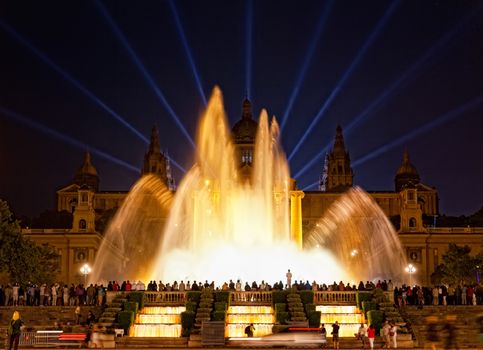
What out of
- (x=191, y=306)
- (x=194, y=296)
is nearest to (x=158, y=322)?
(x=191, y=306)

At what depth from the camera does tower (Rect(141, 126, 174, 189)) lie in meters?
189

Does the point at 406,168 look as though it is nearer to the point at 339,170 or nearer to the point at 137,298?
the point at 339,170

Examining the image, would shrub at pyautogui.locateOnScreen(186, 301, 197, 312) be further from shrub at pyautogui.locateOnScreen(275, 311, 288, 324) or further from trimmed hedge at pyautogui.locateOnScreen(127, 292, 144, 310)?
shrub at pyautogui.locateOnScreen(275, 311, 288, 324)

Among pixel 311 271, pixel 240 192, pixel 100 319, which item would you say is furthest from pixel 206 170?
pixel 100 319

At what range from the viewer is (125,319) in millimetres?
45312

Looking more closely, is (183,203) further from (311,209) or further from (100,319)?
(311,209)

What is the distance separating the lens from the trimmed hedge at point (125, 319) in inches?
1775

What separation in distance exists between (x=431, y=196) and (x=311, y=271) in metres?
121

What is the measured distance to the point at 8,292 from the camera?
178 feet

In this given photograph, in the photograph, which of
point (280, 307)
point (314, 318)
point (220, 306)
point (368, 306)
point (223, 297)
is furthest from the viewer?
point (223, 297)

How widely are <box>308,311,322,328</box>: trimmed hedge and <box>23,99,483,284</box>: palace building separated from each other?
178 feet

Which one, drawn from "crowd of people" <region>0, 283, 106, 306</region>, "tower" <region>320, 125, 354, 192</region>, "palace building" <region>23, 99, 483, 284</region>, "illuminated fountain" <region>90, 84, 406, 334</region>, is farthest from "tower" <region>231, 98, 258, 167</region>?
"crowd of people" <region>0, 283, 106, 306</region>

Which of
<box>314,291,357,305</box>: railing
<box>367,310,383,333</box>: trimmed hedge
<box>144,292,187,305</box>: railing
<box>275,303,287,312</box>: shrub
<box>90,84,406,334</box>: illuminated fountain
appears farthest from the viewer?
<box>90,84,406,334</box>: illuminated fountain

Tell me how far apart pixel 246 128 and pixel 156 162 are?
2529 cm
